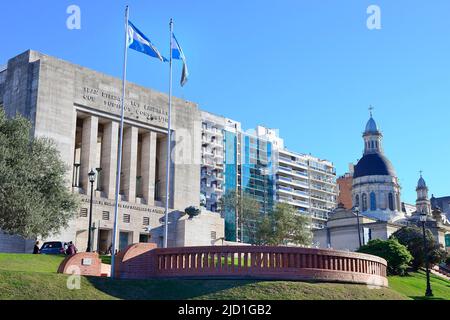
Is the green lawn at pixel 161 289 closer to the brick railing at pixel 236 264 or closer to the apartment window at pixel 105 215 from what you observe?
the brick railing at pixel 236 264

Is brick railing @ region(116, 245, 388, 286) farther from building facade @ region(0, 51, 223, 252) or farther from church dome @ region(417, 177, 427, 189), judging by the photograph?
church dome @ region(417, 177, 427, 189)

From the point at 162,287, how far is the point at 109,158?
4166 cm

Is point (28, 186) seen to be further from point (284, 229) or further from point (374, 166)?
point (374, 166)

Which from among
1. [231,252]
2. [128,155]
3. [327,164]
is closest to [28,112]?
[128,155]

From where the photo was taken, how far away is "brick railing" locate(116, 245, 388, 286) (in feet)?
85.8

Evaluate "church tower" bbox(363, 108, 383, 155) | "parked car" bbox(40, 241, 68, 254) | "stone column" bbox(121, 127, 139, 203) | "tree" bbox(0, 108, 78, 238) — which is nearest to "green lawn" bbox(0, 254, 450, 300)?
"tree" bbox(0, 108, 78, 238)

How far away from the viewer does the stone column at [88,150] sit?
2489 inches

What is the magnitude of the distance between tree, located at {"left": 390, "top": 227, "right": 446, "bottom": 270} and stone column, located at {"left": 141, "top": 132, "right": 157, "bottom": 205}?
1020 inches

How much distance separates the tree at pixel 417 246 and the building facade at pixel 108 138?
2094 cm

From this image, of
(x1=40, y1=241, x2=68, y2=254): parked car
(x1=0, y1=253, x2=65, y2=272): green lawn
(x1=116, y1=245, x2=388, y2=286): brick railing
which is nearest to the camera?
(x1=116, y1=245, x2=388, y2=286): brick railing

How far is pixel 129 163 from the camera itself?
66312mm

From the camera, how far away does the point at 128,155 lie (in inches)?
2621

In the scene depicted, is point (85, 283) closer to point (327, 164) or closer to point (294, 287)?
point (294, 287)
